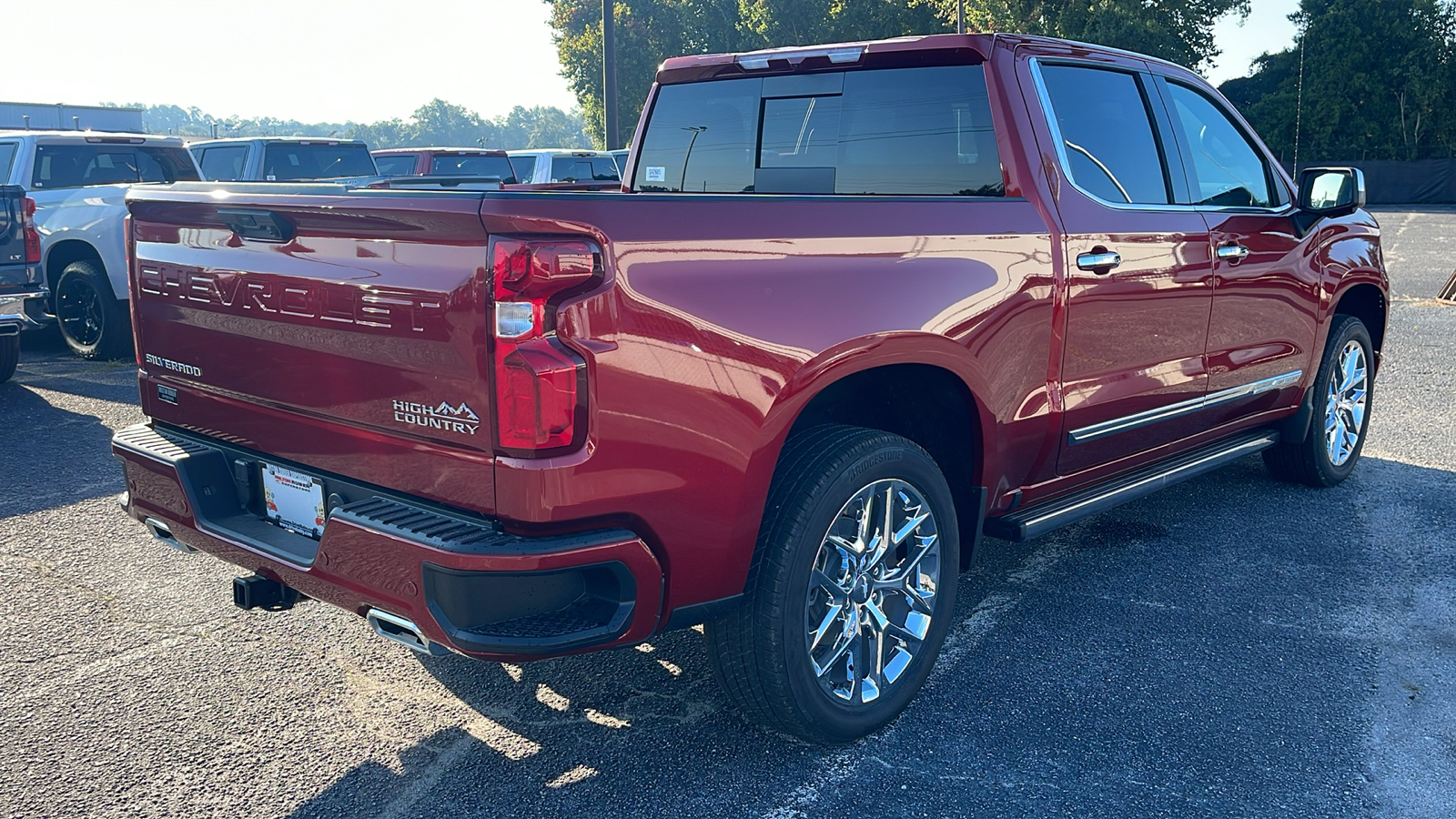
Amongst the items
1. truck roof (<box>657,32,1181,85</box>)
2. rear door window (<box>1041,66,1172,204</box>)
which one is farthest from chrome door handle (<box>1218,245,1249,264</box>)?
truck roof (<box>657,32,1181,85</box>)

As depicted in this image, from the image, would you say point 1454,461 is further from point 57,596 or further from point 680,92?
point 57,596

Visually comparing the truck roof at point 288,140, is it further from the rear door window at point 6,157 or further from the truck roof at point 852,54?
the truck roof at point 852,54

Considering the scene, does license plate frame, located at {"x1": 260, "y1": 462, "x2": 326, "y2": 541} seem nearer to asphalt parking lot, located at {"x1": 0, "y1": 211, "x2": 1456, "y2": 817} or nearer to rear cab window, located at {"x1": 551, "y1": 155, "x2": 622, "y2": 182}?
asphalt parking lot, located at {"x1": 0, "y1": 211, "x2": 1456, "y2": 817}

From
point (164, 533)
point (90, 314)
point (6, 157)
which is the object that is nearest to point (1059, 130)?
point (164, 533)

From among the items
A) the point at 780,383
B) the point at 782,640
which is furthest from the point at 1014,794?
the point at 780,383

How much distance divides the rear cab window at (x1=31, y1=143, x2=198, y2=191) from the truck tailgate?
24.9 ft

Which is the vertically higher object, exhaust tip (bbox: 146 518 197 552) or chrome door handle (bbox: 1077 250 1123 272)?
chrome door handle (bbox: 1077 250 1123 272)

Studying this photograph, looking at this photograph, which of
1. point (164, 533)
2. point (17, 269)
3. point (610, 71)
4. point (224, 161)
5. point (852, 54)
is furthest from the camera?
point (610, 71)

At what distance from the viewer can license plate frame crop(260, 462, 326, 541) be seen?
302cm

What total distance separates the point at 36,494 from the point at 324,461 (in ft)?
11.8

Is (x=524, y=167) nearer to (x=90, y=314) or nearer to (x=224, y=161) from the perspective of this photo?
(x=224, y=161)

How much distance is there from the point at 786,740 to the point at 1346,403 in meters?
4.01

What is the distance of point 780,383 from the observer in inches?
114

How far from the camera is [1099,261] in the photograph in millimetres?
3867
